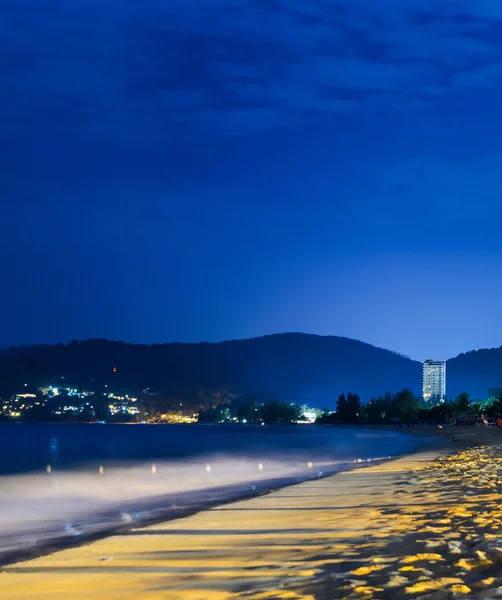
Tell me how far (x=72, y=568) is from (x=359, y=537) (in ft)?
11.7

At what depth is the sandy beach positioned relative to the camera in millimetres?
5891

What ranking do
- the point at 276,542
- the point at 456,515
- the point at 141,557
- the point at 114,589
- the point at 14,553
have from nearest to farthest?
the point at 114,589
the point at 141,557
the point at 276,542
the point at 456,515
the point at 14,553

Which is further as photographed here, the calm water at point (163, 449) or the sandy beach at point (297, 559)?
the calm water at point (163, 449)

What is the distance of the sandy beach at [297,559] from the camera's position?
5.89m

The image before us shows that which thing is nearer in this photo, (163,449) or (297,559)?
(297,559)

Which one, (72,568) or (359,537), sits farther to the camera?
(359,537)

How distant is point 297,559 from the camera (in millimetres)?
7383

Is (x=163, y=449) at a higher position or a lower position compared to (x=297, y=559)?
lower

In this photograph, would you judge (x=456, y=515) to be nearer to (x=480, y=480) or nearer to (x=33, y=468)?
(x=480, y=480)

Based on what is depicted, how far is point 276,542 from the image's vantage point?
877cm

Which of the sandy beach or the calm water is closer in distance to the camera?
the sandy beach

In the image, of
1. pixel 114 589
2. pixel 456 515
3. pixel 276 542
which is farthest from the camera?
pixel 456 515

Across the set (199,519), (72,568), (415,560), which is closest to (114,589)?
(72,568)

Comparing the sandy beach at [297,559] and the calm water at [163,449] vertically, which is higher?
the sandy beach at [297,559]
